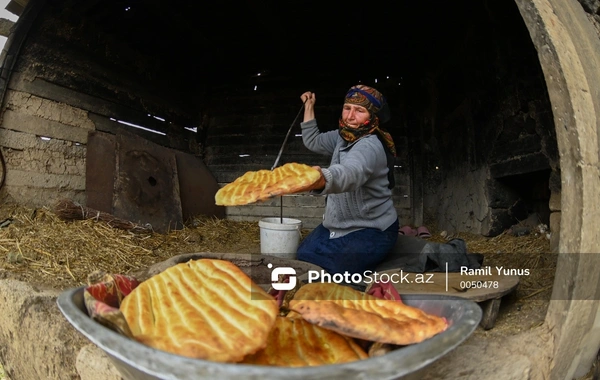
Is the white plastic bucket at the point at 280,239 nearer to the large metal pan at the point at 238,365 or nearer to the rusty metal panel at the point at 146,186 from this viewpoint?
the rusty metal panel at the point at 146,186

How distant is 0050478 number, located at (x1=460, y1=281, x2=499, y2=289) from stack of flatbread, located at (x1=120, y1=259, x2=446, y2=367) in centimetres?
92

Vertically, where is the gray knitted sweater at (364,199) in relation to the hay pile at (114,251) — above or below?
above

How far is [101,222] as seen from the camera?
9.36ft

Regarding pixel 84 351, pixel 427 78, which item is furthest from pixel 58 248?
pixel 427 78

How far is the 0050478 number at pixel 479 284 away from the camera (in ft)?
5.38

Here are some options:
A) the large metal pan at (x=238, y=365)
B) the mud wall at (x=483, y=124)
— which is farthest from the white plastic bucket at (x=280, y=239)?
the large metal pan at (x=238, y=365)

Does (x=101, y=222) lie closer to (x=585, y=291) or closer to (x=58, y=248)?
(x=58, y=248)

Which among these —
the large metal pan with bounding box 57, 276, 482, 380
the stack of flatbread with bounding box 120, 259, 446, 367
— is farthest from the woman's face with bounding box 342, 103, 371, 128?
the large metal pan with bounding box 57, 276, 482, 380

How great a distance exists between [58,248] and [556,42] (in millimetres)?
2700

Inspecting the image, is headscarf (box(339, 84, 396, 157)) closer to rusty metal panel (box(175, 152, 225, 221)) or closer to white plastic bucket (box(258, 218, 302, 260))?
white plastic bucket (box(258, 218, 302, 260))

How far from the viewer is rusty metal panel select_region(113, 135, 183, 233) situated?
10.6 ft

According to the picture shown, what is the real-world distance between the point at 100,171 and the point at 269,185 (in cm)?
261

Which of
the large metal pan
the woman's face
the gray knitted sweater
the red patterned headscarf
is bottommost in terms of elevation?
the large metal pan

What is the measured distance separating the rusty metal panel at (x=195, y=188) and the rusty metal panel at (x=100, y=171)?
77cm
